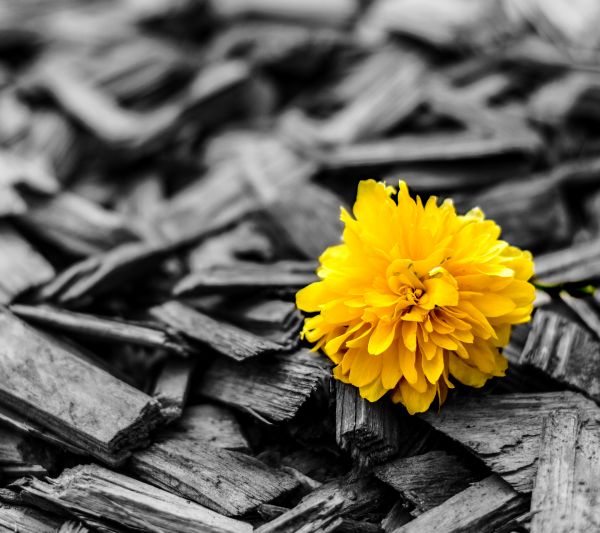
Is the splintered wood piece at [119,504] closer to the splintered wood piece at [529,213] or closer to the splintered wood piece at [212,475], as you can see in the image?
the splintered wood piece at [212,475]

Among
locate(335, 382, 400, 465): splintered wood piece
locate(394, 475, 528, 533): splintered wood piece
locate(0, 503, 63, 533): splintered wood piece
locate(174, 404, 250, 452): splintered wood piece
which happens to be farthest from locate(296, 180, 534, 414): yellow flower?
locate(0, 503, 63, 533): splintered wood piece

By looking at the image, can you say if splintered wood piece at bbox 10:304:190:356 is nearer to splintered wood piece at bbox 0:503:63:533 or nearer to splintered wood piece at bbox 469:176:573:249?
splintered wood piece at bbox 0:503:63:533

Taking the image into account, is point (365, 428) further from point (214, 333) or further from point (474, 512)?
point (214, 333)

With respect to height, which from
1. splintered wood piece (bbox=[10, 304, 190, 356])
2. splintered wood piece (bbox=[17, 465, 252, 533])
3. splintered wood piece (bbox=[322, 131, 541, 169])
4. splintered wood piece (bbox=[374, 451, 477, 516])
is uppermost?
splintered wood piece (bbox=[322, 131, 541, 169])

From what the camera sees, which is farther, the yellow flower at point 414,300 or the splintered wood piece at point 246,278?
the splintered wood piece at point 246,278

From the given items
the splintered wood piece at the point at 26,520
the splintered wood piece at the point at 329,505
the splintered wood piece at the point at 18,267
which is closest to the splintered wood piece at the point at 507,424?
the splintered wood piece at the point at 329,505

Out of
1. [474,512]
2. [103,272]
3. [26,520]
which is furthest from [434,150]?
[26,520]

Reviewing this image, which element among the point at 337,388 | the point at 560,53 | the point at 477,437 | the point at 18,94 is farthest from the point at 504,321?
the point at 18,94
